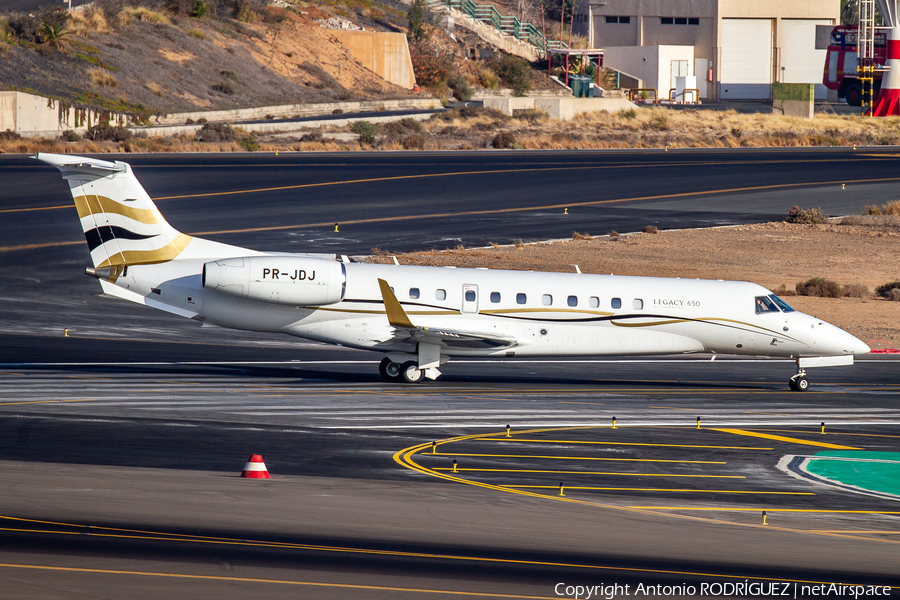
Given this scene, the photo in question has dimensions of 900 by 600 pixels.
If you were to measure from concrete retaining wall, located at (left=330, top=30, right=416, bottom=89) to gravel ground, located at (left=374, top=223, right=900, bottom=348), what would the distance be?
209 ft

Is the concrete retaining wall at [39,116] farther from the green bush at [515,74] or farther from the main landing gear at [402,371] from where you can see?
the green bush at [515,74]

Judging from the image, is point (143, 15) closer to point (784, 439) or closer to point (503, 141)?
point (503, 141)

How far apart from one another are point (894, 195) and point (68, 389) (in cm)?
4615

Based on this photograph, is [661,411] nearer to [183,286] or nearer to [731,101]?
[183,286]

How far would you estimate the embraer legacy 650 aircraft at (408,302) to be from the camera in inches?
928

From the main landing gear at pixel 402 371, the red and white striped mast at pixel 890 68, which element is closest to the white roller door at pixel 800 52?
the red and white striped mast at pixel 890 68

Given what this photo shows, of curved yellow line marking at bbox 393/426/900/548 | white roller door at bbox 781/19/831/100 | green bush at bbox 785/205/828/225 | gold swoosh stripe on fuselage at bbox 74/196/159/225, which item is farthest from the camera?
white roller door at bbox 781/19/831/100

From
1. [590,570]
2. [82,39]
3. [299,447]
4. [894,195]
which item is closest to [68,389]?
[299,447]

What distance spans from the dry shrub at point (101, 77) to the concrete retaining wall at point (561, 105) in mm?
32371

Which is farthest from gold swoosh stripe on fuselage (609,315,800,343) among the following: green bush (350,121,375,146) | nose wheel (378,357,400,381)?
green bush (350,121,375,146)

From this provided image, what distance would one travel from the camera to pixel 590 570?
38.7 feet

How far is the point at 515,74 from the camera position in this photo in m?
114

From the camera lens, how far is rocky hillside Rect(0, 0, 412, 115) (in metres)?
76.2

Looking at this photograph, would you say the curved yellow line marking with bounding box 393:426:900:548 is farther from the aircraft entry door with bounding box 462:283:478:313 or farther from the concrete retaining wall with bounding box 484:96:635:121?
the concrete retaining wall with bounding box 484:96:635:121
